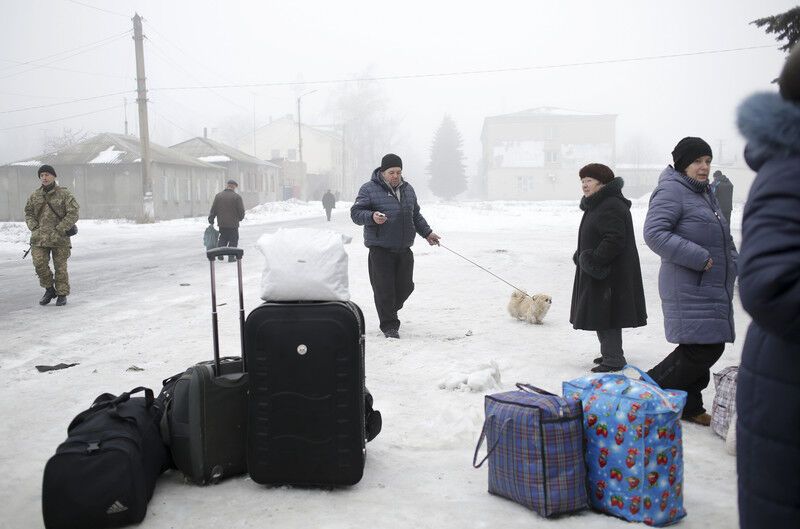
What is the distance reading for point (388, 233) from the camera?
25.0 ft

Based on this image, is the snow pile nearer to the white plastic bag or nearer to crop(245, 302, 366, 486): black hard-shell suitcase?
crop(245, 302, 366, 486): black hard-shell suitcase

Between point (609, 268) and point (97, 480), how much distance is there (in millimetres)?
4363

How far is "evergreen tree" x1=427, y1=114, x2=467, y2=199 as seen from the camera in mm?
90625

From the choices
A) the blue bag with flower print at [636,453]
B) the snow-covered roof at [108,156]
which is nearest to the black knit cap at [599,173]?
the blue bag with flower print at [636,453]

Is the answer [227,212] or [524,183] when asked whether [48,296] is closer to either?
[227,212]

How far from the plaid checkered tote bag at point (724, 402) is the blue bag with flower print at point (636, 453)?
3.85 feet

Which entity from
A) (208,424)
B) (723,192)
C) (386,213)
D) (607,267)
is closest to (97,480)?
(208,424)

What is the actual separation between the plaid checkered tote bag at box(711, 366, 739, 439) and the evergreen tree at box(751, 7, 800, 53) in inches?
248

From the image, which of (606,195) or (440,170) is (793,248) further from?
(440,170)

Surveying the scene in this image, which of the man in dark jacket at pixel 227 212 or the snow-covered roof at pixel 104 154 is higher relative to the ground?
the snow-covered roof at pixel 104 154

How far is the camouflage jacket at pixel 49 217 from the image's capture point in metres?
10.0

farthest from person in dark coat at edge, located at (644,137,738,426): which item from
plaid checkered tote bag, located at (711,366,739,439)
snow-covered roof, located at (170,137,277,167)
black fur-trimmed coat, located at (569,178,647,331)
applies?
snow-covered roof, located at (170,137,277,167)

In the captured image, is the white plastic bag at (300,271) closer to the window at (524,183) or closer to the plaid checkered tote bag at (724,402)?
the plaid checkered tote bag at (724,402)

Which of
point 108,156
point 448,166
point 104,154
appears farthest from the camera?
point 448,166
